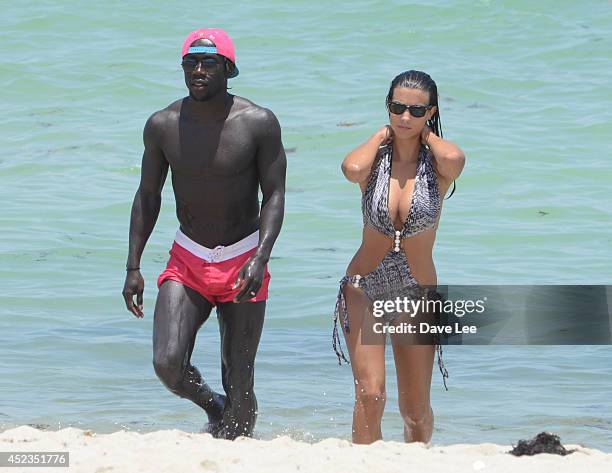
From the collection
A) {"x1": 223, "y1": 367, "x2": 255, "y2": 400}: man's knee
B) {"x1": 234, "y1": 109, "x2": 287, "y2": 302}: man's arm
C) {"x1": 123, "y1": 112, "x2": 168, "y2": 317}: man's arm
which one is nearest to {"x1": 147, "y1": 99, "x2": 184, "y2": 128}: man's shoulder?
{"x1": 123, "y1": 112, "x2": 168, "y2": 317}: man's arm

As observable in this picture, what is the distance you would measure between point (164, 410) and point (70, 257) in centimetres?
392

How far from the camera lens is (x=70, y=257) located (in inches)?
455

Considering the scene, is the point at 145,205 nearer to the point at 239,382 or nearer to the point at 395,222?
the point at 239,382

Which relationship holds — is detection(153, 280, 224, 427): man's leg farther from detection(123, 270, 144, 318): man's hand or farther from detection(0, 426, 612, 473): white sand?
detection(0, 426, 612, 473): white sand

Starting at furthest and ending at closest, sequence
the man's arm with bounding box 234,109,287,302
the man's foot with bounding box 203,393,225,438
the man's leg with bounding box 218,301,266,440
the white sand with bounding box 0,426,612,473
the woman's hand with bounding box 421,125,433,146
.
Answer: the man's foot with bounding box 203,393,225,438 < the man's leg with bounding box 218,301,266,440 < the man's arm with bounding box 234,109,287,302 < the woman's hand with bounding box 421,125,433,146 < the white sand with bounding box 0,426,612,473

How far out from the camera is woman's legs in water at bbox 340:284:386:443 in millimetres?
5664

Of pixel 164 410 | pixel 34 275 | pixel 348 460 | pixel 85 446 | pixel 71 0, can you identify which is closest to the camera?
pixel 348 460

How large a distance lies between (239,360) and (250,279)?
1.55 feet

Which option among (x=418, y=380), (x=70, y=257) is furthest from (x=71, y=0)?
(x=418, y=380)

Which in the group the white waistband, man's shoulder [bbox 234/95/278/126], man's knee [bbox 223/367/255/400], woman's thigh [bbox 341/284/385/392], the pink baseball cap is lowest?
man's knee [bbox 223/367/255/400]

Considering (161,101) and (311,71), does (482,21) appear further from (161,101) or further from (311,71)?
(161,101)

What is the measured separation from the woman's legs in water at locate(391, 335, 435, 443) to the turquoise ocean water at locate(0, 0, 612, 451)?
147 cm

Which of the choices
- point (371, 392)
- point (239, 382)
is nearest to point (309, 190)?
point (239, 382)

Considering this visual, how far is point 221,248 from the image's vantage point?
593 centimetres
